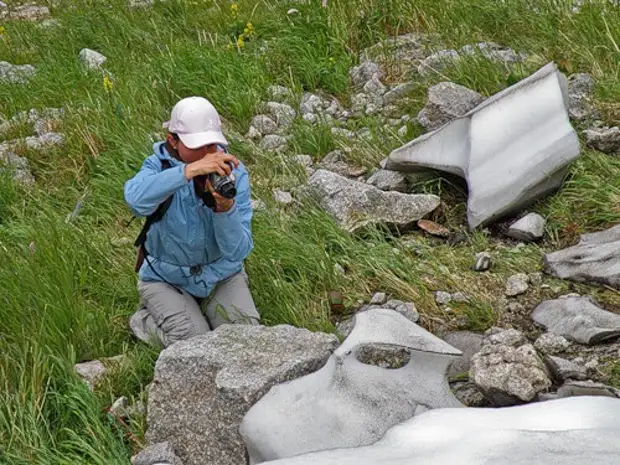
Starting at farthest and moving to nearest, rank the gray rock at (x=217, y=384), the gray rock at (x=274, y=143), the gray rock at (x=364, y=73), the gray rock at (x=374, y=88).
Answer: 1. the gray rock at (x=364, y=73)
2. the gray rock at (x=374, y=88)
3. the gray rock at (x=274, y=143)
4. the gray rock at (x=217, y=384)

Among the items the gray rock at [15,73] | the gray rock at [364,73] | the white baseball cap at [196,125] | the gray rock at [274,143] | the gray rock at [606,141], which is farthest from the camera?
the gray rock at [15,73]

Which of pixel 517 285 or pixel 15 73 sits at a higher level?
pixel 15 73

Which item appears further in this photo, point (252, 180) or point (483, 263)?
point (252, 180)

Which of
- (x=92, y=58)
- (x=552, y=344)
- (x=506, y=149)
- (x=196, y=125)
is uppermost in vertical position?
(x=92, y=58)

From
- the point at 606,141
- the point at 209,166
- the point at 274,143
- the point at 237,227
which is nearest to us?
the point at 209,166

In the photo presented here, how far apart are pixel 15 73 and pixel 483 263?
12.8ft

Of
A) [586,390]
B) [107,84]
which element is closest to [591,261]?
[586,390]

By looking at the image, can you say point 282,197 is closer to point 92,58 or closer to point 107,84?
point 107,84

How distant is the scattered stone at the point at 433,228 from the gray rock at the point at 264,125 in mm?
1354

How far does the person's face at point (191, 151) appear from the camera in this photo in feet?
10.1

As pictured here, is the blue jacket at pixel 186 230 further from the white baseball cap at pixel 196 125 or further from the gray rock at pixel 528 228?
the gray rock at pixel 528 228

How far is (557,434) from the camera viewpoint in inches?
85.9

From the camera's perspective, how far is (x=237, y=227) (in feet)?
10.4

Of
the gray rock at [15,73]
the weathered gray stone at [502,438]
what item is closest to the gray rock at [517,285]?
the weathered gray stone at [502,438]
